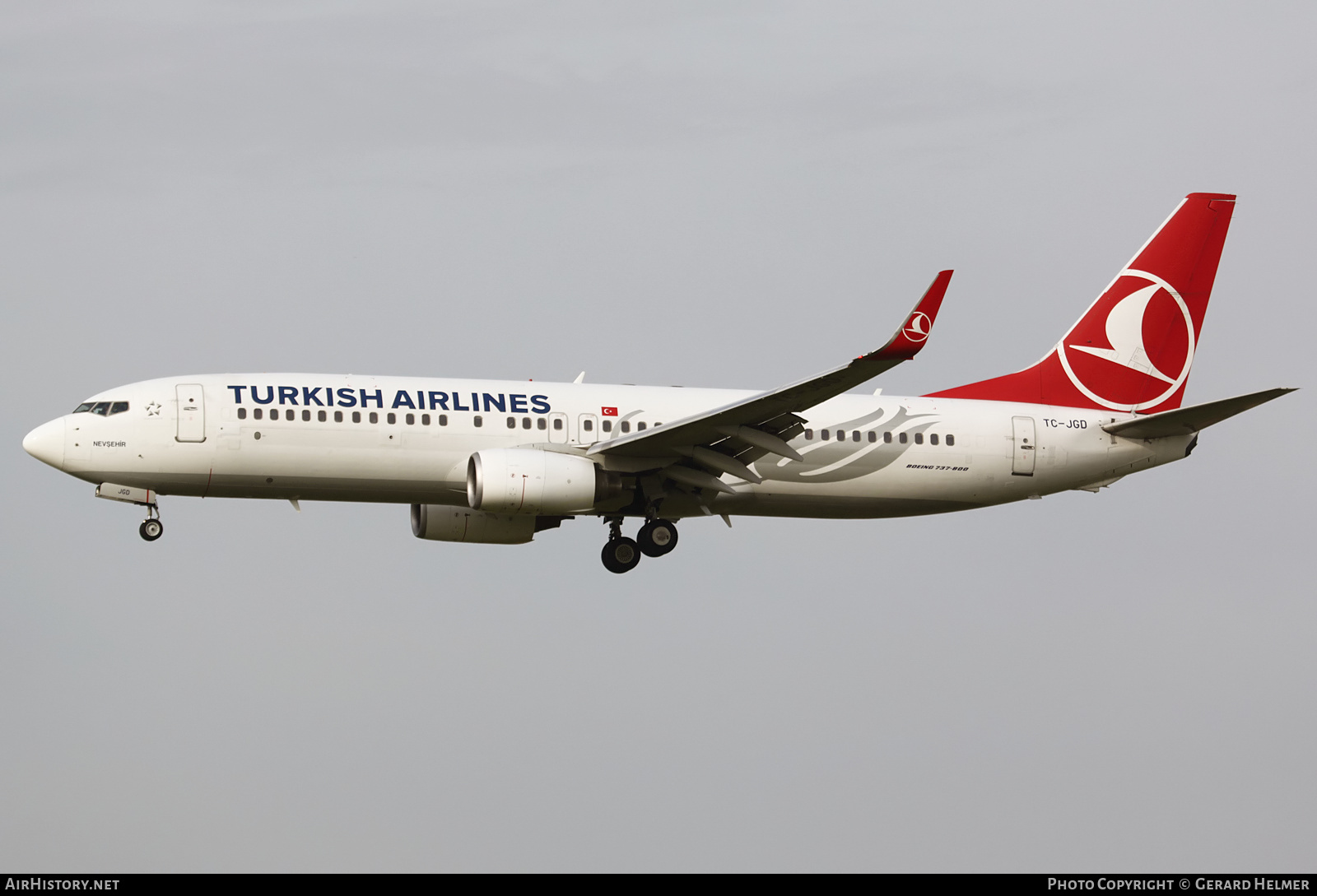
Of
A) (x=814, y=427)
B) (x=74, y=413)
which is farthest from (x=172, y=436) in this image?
(x=814, y=427)

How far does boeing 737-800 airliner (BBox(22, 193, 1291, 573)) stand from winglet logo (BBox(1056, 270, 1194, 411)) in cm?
5

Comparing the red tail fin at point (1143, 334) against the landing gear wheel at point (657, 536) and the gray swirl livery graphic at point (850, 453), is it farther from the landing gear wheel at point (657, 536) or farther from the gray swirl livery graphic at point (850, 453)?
the landing gear wheel at point (657, 536)

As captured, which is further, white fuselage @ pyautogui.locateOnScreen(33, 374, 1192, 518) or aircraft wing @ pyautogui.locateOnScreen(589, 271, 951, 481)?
white fuselage @ pyautogui.locateOnScreen(33, 374, 1192, 518)

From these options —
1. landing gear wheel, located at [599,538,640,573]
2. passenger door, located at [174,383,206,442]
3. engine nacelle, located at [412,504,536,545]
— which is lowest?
landing gear wheel, located at [599,538,640,573]

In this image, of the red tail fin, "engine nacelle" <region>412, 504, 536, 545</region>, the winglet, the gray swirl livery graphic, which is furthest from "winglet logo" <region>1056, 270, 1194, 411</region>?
"engine nacelle" <region>412, 504, 536, 545</region>

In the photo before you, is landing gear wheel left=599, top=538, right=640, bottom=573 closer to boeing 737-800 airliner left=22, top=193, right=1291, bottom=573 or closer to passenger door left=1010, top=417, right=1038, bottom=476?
boeing 737-800 airliner left=22, top=193, right=1291, bottom=573

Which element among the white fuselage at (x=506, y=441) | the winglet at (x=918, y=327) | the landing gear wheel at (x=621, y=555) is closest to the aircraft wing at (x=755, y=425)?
the winglet at (x=918, y=327)

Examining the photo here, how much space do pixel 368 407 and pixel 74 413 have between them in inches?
265

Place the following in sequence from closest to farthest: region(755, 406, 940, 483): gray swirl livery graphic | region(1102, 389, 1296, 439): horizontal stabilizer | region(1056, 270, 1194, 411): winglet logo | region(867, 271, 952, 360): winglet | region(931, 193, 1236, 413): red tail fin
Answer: region(867, 271, 952, 360): winglet
region(1102, 389, 1296, 439): horizontal stabilizer
region(755, 406, 940, 483): gray swirl livery graphic
region(931, 193, 1236, 413): red tail fin
region(1056, 270, 1194, 411): winglet logo

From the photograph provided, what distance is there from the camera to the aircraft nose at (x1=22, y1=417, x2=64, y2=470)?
137 ft

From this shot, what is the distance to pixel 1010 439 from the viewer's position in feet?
153

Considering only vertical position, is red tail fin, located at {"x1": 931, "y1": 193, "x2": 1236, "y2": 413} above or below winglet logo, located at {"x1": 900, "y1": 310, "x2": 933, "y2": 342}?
above

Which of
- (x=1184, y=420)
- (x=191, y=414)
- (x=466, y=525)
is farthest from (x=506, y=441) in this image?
(x=1184, y=420)

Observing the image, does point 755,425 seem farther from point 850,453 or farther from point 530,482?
point 530,482
